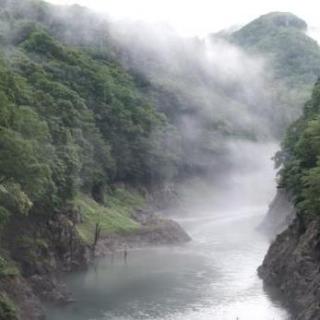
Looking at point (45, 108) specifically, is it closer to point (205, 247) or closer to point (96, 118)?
point (205, 247)

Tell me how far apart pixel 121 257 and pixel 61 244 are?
787 inches

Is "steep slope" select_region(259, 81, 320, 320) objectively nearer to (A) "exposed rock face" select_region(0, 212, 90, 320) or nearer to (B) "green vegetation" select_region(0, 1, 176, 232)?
(A) "exposed rock face" select_region(0, 212, 90, 320)

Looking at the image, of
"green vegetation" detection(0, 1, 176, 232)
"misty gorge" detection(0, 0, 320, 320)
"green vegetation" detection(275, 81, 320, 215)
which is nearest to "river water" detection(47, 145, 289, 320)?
"misty gorge" detection(0, 0, 320, 320)

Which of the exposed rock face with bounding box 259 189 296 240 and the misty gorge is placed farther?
the exposed rock face with bounding box 259 189 296 240

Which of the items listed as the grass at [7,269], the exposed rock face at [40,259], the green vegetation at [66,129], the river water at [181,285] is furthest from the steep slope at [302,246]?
the green vegetation at [66,129]

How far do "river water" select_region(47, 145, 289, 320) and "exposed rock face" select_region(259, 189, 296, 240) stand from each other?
10.7 feet

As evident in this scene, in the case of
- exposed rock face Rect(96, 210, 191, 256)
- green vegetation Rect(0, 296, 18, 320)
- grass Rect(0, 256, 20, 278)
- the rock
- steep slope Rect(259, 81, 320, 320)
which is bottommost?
green vegetation Rect(0, 296, 18, 320)

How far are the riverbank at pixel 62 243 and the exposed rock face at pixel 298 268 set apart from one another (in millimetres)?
24028

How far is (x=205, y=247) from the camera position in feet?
408

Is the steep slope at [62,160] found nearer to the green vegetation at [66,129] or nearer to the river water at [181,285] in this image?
the green vegetation at [66,129]

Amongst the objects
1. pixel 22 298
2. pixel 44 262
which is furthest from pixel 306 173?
pixel 22 298

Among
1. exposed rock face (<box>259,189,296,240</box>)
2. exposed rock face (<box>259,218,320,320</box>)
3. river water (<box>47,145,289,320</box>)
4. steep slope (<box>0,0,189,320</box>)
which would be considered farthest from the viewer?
exposed rock face (<box>259,189,296,240</box>)

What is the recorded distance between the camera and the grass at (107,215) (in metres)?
116

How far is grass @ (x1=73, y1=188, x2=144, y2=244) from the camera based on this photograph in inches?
4552
